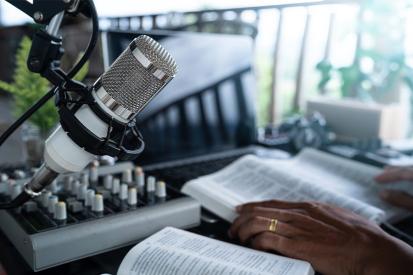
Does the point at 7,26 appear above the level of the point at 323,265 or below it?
above

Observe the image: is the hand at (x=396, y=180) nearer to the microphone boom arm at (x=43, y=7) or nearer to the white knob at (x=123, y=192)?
the white knob at (x=123, y=192)

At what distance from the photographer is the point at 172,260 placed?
1.62 ft

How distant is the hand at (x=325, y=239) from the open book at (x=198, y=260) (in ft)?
0.08

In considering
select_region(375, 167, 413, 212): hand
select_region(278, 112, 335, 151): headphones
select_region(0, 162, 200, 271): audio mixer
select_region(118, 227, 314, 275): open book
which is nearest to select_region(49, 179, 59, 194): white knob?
select_region(0, 162, 200, 271): audio mixer

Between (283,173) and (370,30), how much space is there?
102 cm

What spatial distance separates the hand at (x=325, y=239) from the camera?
52 centimetres

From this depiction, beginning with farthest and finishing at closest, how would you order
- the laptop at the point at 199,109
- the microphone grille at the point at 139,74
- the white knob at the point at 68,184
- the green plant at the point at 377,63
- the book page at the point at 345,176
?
the green plant at the point at 377,63
the laptop at the point at 199,109
the book page at the point at 345,176
the white knob at the point at 68,184
the microphone grille at the point at 139,74

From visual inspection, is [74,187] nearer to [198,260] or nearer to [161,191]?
[161,191]

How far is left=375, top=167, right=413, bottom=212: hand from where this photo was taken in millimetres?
752

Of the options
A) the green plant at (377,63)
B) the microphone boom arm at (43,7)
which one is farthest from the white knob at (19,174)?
the green plant at (377,63)

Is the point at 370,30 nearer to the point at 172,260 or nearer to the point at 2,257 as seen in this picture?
the point at 172,260

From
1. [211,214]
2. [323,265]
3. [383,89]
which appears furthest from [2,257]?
[383,89]

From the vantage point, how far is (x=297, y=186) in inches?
30.5

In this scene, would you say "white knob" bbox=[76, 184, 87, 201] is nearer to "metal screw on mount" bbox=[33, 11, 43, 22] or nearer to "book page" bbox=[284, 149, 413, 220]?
"metal screw on mount" bbox=[33, 11, 43, 22]
